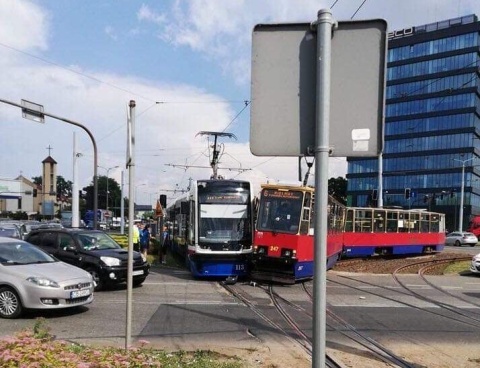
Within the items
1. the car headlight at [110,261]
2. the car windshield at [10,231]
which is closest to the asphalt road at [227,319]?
the car headlight at [110,261]

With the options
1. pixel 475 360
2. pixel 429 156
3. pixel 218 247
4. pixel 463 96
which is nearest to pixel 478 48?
pixel 463 96

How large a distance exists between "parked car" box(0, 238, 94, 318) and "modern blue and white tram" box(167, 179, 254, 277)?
249 inches

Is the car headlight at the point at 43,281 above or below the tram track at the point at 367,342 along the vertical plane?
above

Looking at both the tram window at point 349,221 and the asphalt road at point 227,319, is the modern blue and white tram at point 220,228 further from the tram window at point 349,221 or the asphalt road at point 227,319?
the tram window at point 349,221

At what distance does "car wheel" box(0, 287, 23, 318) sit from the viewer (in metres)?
9.67

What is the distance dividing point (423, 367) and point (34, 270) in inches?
276

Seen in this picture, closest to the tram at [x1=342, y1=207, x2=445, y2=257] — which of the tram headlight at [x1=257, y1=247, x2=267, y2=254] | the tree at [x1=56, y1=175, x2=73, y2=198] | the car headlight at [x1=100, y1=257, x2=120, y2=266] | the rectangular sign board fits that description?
the tram headlight at [x1=257, y1=247, x2=267, y2=254]

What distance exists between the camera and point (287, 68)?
2.98 m

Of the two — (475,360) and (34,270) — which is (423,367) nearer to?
(475,360)

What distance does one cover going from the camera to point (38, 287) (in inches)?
379

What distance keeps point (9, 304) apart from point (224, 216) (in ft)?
26.6

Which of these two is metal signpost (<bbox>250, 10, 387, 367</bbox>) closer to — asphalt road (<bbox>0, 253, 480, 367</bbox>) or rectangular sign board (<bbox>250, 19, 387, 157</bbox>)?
rectangular sign board (<bbox>250, 19, 387, 157</bbox>)

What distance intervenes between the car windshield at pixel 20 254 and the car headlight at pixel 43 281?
34.7 inches

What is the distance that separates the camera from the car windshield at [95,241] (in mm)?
14477
